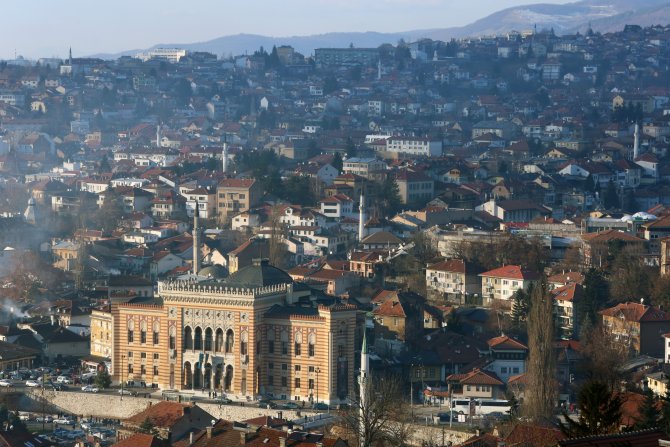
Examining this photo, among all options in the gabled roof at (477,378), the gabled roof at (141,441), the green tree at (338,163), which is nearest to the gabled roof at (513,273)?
the gabled roof at (477,378)

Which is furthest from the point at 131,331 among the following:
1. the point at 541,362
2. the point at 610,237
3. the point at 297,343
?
the point at 610,237

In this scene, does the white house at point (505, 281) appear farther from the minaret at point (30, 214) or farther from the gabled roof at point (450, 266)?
the minaret at point (30, 214)

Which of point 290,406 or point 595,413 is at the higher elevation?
point 595,413

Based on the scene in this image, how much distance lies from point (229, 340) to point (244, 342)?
0.37 metres

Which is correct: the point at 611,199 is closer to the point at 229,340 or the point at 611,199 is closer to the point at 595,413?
the point at 229,340

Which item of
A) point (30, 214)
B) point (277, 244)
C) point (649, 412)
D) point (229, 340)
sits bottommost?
point (30, 214)

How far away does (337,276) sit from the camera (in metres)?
43.5

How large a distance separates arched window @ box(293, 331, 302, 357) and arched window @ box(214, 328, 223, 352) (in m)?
1.57

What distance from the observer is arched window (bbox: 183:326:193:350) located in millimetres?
35688

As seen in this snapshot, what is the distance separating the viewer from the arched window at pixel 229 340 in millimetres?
35250

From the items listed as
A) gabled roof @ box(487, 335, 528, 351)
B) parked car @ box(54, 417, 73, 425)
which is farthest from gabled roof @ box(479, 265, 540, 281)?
parked car @ box(54, 417, 73, 425)

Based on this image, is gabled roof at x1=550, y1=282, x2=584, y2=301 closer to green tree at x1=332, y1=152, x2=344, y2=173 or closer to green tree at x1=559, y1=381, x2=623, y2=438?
green tree at x1=332, y1=152, x2=344, y2=173

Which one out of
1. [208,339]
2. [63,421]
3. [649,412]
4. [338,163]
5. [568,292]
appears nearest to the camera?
[649,412]

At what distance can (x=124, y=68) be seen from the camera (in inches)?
4104
